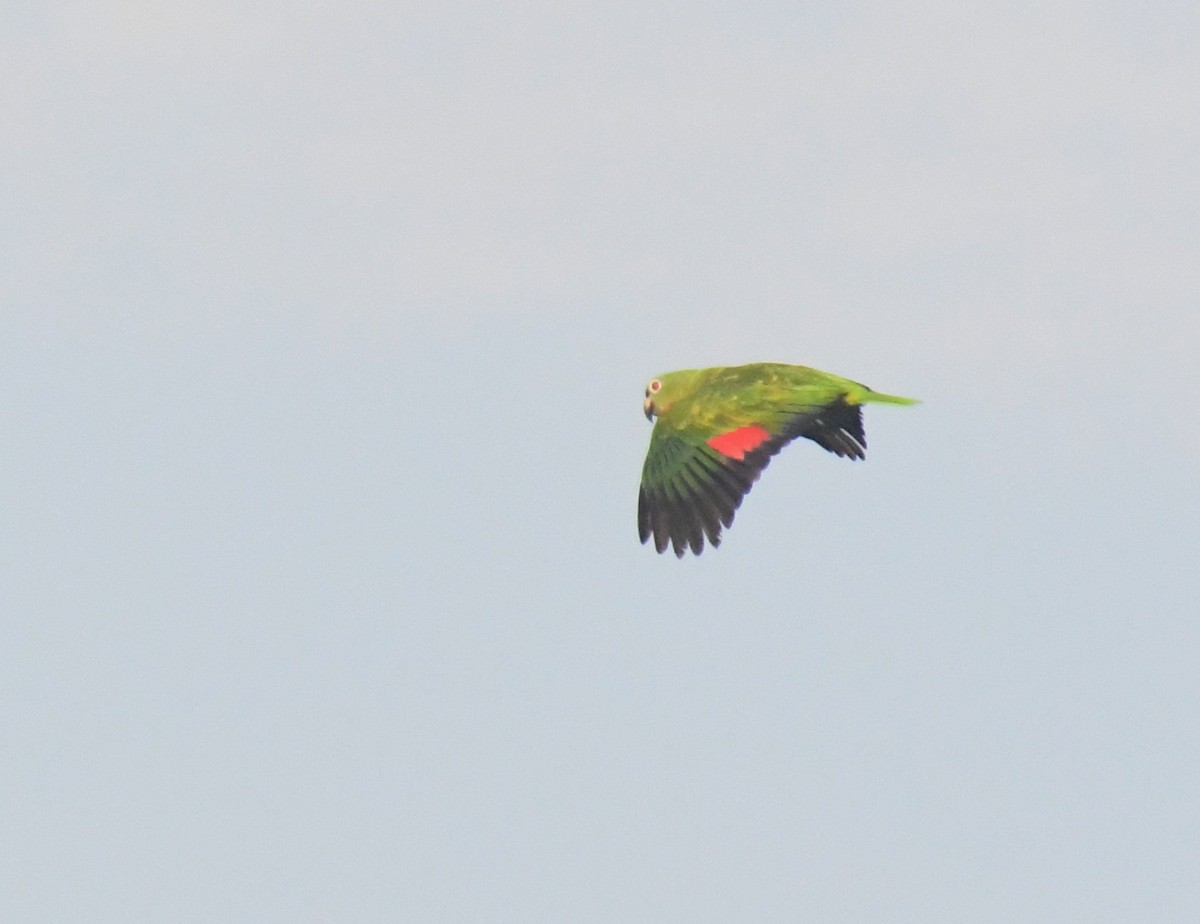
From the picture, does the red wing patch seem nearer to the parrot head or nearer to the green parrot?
the green parrot

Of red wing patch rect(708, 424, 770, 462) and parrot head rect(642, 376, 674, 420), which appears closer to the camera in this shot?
red wing patch rect(708, 424, 770, 462)

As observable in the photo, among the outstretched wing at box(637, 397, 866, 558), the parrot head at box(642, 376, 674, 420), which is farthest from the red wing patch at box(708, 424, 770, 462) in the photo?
the parrot head at box(642, 376, 674, 420)

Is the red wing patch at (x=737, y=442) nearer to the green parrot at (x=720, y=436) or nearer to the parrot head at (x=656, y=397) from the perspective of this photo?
the green parrot at (x=720, y=436)

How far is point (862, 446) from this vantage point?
116 feet

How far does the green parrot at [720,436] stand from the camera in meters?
32.8

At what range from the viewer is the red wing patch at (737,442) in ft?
108

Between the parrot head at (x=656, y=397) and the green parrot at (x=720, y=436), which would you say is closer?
the green parrot at (x=720, y=436)

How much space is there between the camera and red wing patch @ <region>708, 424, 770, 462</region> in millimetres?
33062

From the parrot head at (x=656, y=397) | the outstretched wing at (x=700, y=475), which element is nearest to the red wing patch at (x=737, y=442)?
the outstretched wing at (x=700, y=475)

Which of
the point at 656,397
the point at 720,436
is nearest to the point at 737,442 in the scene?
the point at 720,436

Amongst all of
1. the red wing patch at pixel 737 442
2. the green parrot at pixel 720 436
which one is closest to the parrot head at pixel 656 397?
the green parrot at pixel 720 436

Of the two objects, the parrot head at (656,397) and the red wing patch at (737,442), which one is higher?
the parrot head at (656,397)

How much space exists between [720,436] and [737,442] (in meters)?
0.20

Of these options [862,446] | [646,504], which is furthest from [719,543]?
[862,446]
